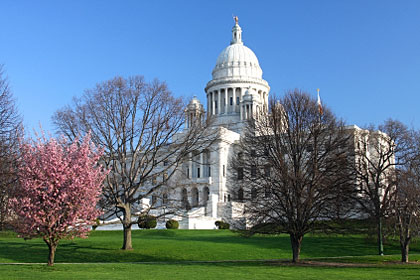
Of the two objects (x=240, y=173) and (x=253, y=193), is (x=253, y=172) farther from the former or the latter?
(x=253, y=193)

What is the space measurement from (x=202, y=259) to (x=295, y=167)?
27.5 ft

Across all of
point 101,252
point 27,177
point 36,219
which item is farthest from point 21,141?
point 101,252

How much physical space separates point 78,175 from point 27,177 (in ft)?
6.91

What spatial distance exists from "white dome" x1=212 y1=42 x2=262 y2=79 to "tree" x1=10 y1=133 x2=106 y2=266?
79.9 metres

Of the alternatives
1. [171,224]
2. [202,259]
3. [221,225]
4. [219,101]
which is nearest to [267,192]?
[202,259]

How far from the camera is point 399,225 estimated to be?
2775cm

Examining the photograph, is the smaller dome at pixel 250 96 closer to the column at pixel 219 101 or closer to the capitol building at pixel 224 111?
the capitol building at pixel 224 111

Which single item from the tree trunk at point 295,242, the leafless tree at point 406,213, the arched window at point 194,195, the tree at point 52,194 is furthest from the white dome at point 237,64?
the tree at point 52,194

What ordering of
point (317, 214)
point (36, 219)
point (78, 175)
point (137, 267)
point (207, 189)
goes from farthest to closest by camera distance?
point (207, 189), point (317, 214), point (137, 267), point (78, 175), point (36, 219)

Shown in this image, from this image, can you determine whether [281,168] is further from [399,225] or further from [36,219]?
[36,219]

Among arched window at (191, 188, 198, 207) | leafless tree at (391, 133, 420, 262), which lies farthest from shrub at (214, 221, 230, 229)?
leafless tree at (391, 133, 420, 262)

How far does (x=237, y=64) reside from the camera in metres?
101

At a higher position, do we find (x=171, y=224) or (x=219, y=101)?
(x=219, y=101)

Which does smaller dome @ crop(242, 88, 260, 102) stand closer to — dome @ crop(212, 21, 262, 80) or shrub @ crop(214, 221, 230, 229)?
dome @ crop(212, 21, 262, 80)
